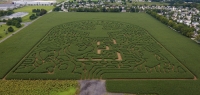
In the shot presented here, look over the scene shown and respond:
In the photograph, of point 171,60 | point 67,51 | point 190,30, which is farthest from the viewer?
point 190,30

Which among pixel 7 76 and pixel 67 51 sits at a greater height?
pixel 67 51

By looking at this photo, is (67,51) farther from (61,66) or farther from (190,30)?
(190,30)

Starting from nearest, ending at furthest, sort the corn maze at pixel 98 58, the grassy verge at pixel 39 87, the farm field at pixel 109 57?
the grassy verge at pixel 39 87, the farm field at pixel 109 57, the corn maze at pixel 98 58

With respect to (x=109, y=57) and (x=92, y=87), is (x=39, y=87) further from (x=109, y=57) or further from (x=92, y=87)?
(x=109, y=57)

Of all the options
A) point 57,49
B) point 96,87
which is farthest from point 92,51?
point 96,87

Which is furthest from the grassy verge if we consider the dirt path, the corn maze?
the corn maze

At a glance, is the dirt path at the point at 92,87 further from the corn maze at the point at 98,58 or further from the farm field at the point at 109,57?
the corn maze at the point at 98,58

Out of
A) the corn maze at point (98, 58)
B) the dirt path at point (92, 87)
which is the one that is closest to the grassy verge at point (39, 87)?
the dirt path at point (92, 87)

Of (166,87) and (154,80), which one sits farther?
(154,80)
